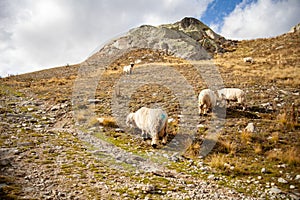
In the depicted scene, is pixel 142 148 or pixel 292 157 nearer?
pixel 292 157

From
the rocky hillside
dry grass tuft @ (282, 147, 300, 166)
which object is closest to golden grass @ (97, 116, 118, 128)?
the rocky hillside

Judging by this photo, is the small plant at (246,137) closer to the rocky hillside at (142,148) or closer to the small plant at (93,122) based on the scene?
the rocky hillside at (142,148)

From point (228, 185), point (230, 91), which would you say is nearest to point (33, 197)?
point (228, 185)

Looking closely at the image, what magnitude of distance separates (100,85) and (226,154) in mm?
15722

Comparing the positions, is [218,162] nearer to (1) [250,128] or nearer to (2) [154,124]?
(2) [154,124]

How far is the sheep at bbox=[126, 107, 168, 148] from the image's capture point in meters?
9.41

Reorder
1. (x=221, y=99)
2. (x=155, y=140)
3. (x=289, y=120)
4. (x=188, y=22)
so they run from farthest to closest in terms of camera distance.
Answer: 1. (x=188, y=22)
2. (x=221, y=99)
3. (x=289, y=120)
4. (x=155, y=140)

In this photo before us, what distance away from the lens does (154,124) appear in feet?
31.2

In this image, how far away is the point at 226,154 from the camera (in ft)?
28.3

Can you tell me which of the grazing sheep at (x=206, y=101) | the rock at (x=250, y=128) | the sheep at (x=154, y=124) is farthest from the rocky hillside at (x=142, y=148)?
the grazing sheep at (x=206, y=101)

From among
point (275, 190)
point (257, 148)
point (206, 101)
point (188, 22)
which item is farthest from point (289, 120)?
point (188, 22)

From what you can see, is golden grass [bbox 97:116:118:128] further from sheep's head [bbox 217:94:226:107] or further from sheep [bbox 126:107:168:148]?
sheep's head [bbox 217:94:226:107]

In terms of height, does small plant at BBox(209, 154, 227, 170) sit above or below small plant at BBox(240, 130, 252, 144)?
below

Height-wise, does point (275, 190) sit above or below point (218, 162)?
below
